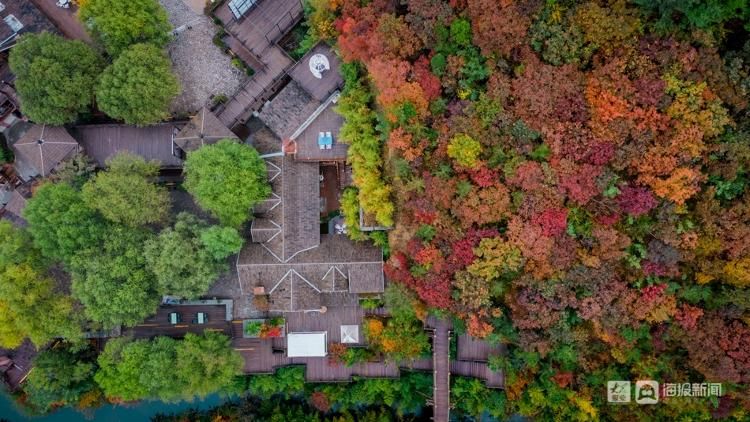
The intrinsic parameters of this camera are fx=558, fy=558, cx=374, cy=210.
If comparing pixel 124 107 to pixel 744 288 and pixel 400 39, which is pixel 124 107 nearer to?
pixel 400 39

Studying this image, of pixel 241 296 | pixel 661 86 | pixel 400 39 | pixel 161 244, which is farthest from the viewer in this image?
pixel 241 296

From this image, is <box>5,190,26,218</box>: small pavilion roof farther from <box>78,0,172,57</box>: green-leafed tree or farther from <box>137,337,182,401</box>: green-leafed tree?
<box>137,337,182,401</box>: green-leafed tree

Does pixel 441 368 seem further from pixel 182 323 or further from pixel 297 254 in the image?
pixel 182 323

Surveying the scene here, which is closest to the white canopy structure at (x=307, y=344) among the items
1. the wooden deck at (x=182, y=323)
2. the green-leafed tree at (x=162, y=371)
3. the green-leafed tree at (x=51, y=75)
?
the wooden deck at (x=182, y=323)

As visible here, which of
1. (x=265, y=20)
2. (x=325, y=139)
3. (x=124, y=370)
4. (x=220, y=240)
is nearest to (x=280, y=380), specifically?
(x=124, y=370)

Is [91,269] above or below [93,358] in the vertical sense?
above

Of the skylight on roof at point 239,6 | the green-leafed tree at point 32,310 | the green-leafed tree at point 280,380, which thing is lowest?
the green-leafed tree at point 280,380

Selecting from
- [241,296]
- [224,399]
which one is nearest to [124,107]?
[241,296]

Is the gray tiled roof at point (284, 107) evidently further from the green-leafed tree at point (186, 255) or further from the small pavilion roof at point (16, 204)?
the small pavilion roof at point (16, 204)

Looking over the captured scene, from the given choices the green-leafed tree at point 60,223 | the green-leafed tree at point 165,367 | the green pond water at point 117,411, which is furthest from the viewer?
the green pond water at point 117,411
